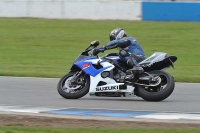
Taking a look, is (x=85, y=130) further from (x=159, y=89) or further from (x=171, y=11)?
(x=171, y=11)

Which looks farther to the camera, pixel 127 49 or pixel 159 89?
pixel 127 49

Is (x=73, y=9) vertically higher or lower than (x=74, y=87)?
higher

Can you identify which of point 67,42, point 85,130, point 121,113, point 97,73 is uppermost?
point 67,42

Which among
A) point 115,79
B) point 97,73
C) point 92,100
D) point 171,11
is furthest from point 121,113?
point 171,11

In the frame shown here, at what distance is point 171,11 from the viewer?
31.6 m

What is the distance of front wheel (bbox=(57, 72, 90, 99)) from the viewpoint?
11547 millimetres

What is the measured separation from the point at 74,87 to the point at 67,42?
1525 centimetres

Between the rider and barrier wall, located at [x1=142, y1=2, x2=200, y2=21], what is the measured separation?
19813 mm

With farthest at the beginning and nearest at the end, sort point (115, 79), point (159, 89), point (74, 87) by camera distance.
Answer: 1. point (74, 87)
2. point (115, 79)
3. point (159, 89)

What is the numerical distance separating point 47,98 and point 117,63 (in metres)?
1.62

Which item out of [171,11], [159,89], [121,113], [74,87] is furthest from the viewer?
[171,11]

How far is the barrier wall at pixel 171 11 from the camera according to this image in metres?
31.1

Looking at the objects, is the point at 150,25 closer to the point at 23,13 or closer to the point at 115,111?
the point at 23,13

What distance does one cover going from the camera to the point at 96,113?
9781 mm
